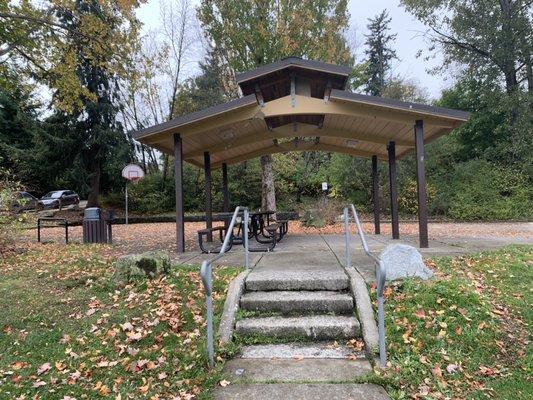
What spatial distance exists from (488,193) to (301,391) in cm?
1766

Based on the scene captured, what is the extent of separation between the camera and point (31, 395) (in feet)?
9.38

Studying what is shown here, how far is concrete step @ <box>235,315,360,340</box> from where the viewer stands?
143 inches

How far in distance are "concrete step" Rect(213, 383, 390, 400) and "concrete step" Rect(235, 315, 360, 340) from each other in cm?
74

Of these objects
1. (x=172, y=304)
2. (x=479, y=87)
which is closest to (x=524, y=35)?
(x=479, y=87)

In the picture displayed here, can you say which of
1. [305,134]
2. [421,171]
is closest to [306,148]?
[305,134]

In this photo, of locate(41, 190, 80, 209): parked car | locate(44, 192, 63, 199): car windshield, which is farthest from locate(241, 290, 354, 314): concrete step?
locate(44, 192, 63, 199): car windshield

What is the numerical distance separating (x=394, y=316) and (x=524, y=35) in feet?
62.6

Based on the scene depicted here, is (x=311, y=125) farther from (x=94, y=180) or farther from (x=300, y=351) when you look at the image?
(x=94, y=180)

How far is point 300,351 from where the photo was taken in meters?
3.44

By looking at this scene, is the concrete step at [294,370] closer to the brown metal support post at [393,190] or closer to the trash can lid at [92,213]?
the brown metal support post at [393,190]

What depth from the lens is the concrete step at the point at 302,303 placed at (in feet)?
13.1

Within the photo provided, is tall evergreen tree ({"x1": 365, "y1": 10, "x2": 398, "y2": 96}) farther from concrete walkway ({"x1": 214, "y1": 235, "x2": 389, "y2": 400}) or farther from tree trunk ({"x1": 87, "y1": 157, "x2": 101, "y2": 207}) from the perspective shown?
concrete walkway ({"x1": 214, "y1": 235, "x2": 389, "y2": 400})

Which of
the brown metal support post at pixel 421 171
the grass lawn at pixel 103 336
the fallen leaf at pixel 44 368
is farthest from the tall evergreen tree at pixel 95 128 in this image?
the fallen leaf at pixel 44 368

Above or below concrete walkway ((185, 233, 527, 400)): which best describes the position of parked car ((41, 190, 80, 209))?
above
